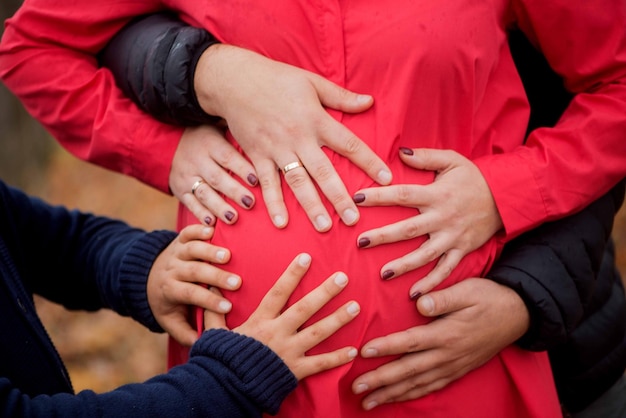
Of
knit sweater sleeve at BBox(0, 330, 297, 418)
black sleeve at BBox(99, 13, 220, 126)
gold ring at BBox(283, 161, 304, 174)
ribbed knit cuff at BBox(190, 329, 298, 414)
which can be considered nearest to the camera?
knit sweater sleeve at BBox(0, 330, 297, 418)

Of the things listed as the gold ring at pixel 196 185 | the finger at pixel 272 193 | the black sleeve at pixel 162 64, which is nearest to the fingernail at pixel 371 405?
the finger at pixel 272 193

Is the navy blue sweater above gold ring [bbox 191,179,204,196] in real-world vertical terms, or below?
below

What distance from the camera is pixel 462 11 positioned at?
1753 millimetres

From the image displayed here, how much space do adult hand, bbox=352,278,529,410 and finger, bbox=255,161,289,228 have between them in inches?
14.6

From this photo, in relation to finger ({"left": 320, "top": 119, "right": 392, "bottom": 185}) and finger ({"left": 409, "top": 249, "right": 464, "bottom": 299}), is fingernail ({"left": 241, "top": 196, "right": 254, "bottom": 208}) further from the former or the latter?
finger ({"left": 409, "top": 249, "right": 464, "bottom": 299})

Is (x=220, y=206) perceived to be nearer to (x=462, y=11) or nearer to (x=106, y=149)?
(x=106, y=149)

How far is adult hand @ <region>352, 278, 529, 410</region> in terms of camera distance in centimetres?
174

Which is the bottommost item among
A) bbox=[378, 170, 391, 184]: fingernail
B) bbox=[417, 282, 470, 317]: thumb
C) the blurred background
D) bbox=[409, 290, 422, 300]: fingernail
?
the blurred background

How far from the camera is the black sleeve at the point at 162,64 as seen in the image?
186 cm

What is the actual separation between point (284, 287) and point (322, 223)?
0.58 ft

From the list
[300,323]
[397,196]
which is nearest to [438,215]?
[397,196]

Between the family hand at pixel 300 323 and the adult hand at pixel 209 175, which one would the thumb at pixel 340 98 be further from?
the family hand at pixel 300 323

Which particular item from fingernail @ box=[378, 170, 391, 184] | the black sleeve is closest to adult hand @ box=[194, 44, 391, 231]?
fingernail @ box=[378, 170, 391, 184]

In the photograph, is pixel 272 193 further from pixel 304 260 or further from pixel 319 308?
pixel 319 308
